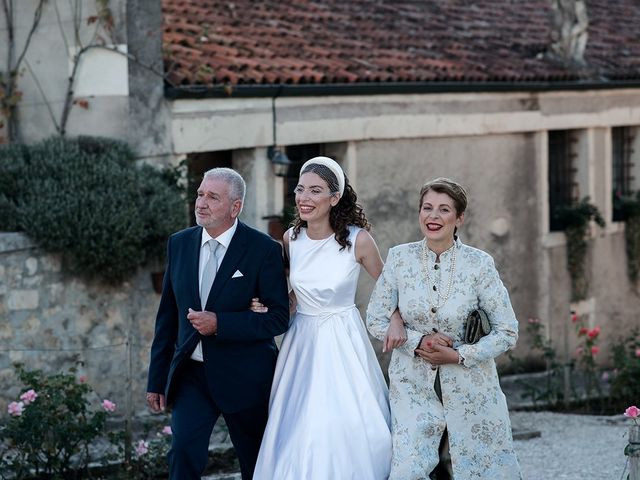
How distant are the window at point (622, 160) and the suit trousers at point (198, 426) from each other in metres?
11.7

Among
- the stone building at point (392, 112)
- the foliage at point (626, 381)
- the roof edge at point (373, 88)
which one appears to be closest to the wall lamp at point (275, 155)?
the stone building at point (392, 112)

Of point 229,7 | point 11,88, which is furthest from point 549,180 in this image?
point 11,88

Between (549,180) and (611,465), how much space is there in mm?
8001

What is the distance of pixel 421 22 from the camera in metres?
15.8

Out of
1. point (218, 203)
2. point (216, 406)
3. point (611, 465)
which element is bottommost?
point (611, 465)

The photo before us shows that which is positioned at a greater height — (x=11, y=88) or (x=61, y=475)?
(x=11, y=88)

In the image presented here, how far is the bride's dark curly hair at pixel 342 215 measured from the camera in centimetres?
618

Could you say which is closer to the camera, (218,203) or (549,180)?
(218,203)

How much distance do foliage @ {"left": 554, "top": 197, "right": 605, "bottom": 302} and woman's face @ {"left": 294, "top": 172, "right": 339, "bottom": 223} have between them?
9.92 m

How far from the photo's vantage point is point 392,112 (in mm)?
13375

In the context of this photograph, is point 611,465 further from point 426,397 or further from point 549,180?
point 549,180

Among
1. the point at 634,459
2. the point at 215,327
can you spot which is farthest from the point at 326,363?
the point at 634,459

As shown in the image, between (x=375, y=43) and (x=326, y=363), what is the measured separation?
8.66 m

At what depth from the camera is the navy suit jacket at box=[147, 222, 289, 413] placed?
5922 millimetres
